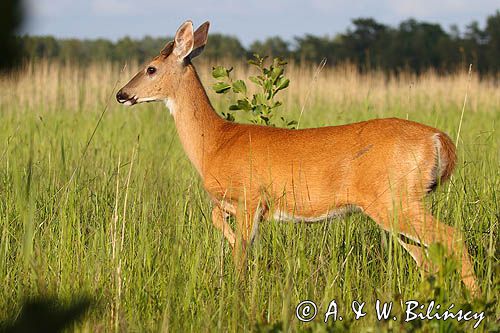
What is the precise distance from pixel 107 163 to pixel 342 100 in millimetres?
8646

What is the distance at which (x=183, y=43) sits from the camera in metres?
5.19

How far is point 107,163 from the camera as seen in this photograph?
21.2 feet

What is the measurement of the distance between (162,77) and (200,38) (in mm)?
404

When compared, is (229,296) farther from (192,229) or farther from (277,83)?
(277,83)

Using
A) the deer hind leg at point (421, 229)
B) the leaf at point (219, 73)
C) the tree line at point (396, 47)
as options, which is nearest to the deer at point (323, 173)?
the deer hind leg at point (421, 229)

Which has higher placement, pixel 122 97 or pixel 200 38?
pixel 200 38

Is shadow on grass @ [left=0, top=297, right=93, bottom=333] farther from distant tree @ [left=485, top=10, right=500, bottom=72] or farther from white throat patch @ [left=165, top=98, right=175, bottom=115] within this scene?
distant tree @ [left=485, top=10, right=500, bottom=72]

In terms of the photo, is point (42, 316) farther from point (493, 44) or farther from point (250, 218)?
point (493, 44)

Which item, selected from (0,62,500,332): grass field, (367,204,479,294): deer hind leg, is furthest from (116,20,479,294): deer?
(0,62,500,332): grass field

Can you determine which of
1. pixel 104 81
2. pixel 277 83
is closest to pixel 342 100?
pixel 104 81

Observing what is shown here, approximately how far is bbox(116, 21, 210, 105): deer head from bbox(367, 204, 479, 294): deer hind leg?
1821 millimetres

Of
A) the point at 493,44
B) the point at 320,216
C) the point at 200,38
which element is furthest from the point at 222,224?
the point at 493,44

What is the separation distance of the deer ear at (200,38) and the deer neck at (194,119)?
0.14m

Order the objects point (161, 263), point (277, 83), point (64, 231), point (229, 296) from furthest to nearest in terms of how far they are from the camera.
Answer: point (277, 83), point (64, 231), point (161, 263), point (229, 296)
